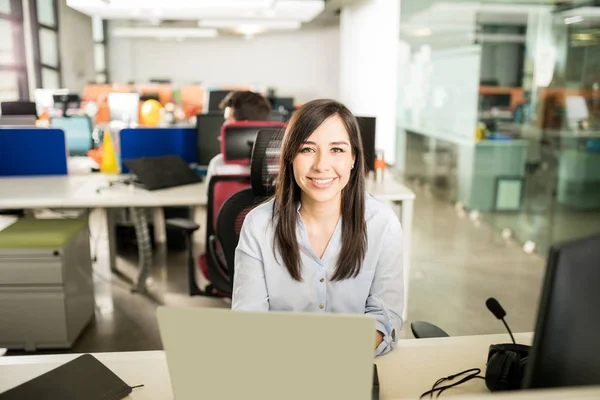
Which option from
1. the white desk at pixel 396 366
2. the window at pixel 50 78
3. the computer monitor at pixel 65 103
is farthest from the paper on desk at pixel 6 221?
the window at pixel 50 78

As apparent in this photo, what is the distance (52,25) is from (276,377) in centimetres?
1093

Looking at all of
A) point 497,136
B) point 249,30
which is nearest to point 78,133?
point 497,136

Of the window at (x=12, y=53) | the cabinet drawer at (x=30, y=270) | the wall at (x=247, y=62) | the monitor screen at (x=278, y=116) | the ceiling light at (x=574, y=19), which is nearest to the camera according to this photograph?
the cabinet drawer at (x=30, y=270)

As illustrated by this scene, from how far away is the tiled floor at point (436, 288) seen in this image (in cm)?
299

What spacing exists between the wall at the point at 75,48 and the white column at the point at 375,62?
5559 millimetres

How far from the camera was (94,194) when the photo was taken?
300 cm

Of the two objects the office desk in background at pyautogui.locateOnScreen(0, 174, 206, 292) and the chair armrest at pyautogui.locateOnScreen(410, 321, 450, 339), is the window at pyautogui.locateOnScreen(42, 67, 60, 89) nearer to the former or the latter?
the office desk in background at pyautogui.locateOnScreen(0, 174, 206, 292)

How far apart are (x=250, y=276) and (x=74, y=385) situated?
1.57ft

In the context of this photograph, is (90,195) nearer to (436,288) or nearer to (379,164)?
(379,164)

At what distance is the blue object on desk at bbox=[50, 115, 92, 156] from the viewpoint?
16.6 ft

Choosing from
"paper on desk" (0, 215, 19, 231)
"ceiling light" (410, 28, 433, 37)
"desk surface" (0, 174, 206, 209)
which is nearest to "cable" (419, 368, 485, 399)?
"desk surface" (0, 174, 206, 209)

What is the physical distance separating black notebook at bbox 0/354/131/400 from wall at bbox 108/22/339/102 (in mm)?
13141

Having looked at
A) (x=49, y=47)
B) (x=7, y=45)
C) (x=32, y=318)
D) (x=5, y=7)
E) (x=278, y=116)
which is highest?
(x=5, y=7)

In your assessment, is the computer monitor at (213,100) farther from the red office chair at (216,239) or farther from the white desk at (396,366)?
the white desk at (396,366)
